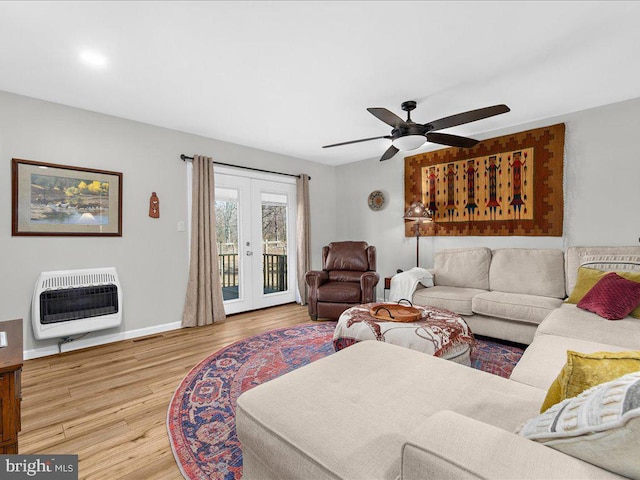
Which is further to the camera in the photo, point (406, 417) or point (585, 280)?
point (585, 280)

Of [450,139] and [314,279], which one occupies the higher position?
[450,139]

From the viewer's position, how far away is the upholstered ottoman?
226cm

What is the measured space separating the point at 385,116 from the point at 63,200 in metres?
3.21

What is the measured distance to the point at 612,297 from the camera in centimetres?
245

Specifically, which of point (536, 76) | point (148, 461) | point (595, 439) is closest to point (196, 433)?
point (148, 461)

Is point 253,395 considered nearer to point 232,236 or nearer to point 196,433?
point 196,433

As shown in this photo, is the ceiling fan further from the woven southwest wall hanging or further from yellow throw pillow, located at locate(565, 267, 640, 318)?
yellow throw pillow, located at locate(565, 267, 640, 318)

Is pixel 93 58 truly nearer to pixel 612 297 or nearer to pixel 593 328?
pixel 593 328

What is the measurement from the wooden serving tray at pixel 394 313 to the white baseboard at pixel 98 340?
2.56m

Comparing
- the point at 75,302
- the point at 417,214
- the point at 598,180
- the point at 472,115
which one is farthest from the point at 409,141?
the point at 75,302

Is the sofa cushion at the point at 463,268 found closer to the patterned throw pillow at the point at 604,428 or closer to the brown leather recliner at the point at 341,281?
the brown leather recliner at the point at 341,281

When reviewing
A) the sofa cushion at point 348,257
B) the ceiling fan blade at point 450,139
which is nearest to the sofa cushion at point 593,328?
the ceiling fan blade at point 450,139

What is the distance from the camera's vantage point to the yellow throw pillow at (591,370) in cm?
79

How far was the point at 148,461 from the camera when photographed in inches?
63.4
